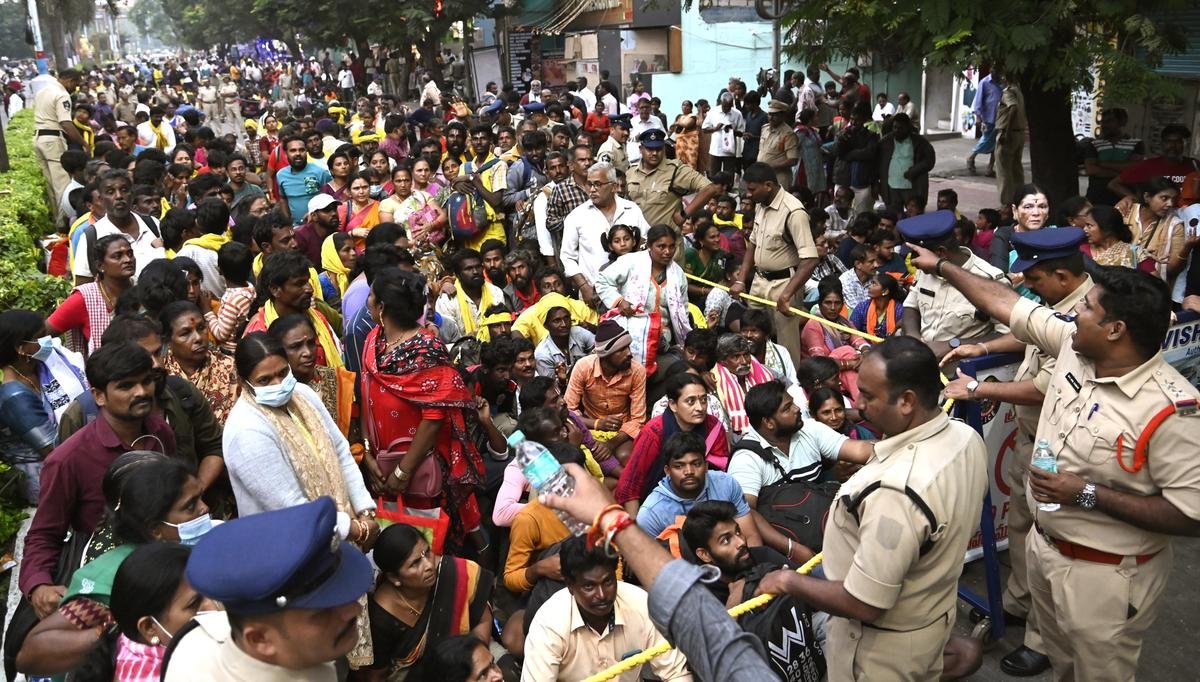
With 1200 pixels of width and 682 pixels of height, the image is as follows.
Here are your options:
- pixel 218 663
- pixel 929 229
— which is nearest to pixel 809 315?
pixel 929 229

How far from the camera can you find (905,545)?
308 centimetres

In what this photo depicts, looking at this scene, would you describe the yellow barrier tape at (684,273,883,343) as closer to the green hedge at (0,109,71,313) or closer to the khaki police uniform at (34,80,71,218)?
the green hedge at (0,109,71,313)

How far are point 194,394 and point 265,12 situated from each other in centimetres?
3803

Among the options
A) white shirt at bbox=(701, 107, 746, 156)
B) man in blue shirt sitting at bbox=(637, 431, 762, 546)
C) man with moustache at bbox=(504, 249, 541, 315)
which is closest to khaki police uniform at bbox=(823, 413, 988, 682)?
man in blue shirt sitting at bbox=(637, 431, 762, 546)

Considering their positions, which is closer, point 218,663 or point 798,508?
point 218,663

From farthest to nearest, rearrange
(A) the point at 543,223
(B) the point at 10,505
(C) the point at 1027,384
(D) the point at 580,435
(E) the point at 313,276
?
(A) the point at 543,223, (E) the point at 313,276, (D) the point at 580,435, (B) the point at 10,505, (C) the point at 1027,384

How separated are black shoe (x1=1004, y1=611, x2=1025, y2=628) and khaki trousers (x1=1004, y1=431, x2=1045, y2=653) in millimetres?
18

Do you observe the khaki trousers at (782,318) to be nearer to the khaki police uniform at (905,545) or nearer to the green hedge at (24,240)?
the khaki police uniform at (905,545)

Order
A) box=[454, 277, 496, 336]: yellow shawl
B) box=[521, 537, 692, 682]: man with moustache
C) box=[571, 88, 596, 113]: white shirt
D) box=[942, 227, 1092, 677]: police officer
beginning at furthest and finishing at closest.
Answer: box=[571, 88, 596, 113]: white shirt, box=[454, 277, 496, 336]: yellow shawl, box=[942, 227, 1092, 677]: police officer, box=[521, 537, 692, 682]: man with moustache

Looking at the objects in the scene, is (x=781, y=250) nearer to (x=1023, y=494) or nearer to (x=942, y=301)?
(x=942, y=301)

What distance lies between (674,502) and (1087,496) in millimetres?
1934

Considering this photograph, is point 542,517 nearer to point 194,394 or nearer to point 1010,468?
point 194,394

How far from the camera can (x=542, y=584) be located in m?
4.66

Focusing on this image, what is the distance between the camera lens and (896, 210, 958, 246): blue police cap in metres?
5.35
